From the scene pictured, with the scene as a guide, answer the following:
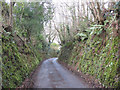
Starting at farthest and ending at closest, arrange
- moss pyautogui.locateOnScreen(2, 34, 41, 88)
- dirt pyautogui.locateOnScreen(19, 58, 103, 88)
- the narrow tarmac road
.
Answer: the narrow tarmac road
dirt pyautogui.locateOnScreen(19, 58, 103, 88)
moss pyautogui.locateOnScreen(2, 34, 41, 88)

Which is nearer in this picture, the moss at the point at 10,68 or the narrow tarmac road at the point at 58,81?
the moss at the point at 10,68

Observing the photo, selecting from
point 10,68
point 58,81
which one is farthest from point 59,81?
point 10,68

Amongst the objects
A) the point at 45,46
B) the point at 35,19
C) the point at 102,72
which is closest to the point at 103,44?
the point at 102,72

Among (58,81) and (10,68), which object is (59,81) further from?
(10,68)

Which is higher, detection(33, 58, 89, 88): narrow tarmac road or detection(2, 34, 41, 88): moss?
detection(2, 34, 41, 88): moss

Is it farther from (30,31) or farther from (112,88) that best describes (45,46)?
(112,88)

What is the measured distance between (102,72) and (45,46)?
38633 mm

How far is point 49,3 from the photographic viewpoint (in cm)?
2428

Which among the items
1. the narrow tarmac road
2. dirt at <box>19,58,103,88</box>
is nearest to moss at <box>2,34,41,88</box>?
dirt at <box>19,58,103,88</box>

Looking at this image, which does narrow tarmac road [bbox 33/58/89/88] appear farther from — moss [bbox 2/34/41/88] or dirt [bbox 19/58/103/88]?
moss [bbox 2/34/41/88]

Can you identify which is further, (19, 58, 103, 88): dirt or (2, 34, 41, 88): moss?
(19, 58, 103, 88): dirt

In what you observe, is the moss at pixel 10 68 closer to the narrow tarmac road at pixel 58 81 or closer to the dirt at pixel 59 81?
the dirt at pixel 59 81

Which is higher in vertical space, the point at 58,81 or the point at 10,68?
the point at 10,68

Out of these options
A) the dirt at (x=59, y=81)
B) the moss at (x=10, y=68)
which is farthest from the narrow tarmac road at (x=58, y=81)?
the moss at (x=10, y=68)
